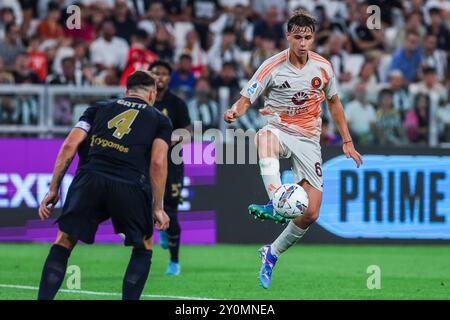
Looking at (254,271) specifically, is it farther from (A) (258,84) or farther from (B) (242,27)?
(B) (242,27)

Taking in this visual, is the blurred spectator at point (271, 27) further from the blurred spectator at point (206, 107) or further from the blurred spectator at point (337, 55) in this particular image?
the blurred spectator at point (206, 107)

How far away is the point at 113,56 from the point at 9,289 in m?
9.11

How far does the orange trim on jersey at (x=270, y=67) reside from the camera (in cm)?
1148

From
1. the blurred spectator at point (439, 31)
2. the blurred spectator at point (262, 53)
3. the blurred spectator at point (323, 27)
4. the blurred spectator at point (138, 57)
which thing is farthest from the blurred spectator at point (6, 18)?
the blurred spectator at point (439, 31)

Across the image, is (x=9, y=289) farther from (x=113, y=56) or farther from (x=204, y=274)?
(x=113, y=56)

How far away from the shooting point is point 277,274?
14.2 meters

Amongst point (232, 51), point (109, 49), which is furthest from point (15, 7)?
point (232, 51)

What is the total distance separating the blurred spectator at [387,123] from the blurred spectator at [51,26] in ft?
20.5

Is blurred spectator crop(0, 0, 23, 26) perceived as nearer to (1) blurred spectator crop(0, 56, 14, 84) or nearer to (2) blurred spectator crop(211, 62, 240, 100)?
(1) blurred spectator crop(0, 56, 14, 84)

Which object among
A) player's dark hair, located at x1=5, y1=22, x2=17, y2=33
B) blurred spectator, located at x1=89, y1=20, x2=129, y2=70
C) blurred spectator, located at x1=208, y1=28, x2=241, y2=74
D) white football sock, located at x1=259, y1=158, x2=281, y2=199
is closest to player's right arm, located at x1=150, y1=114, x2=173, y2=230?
white football sock, located at x1=259, y1=158, x2=281, y2=199

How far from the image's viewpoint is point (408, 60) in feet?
70.0

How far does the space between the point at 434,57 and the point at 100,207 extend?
13.4 meters

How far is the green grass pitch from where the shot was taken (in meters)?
12.2

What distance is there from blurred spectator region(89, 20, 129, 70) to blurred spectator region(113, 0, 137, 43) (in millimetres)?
347
